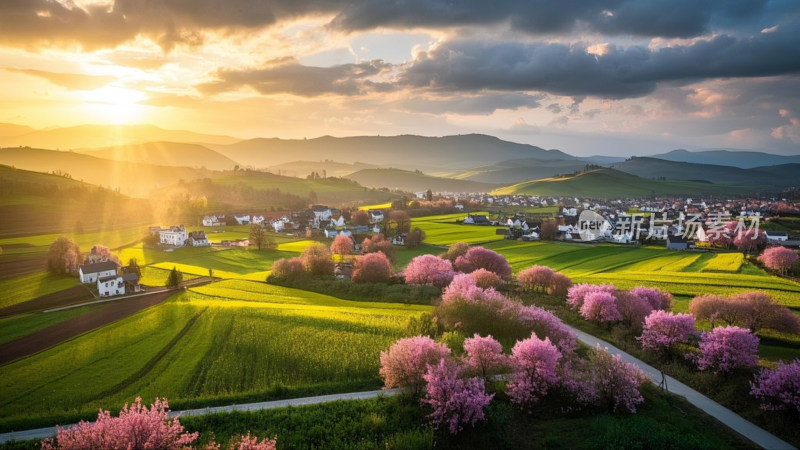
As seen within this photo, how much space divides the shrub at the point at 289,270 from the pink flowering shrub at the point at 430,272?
17.0 m

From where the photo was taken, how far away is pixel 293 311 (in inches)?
1567

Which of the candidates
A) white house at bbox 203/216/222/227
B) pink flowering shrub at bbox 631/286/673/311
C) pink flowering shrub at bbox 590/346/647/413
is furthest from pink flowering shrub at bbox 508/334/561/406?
white house at bbox 203/216/222/227

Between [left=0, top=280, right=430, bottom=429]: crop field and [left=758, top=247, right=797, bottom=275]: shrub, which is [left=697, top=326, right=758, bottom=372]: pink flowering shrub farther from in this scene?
[left=758, top=247, right=797, bottom=275]: shrub

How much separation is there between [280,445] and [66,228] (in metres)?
90.3

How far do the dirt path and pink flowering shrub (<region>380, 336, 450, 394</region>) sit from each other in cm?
3054

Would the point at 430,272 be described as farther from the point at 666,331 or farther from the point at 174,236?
the point at 174,236

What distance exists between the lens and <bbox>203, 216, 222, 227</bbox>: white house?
11962 centimetres

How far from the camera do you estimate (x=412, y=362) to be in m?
21.9

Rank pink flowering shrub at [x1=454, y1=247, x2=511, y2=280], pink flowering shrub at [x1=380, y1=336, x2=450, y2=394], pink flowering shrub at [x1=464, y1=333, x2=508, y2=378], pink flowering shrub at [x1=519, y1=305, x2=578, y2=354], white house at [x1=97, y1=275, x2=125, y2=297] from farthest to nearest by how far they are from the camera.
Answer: pink flowering shrub at [x1=454, y1=247, x2=511, y2=280], white house at [x1=97, y1=275, x2=125, y2=297], pink flowering shrub at [x1=519, y1=305, x2=578, y2=354], pink flowering shrub at [x1=464, y1=333, x2=508, y2=378], pink flowering shrub at [x1=380, y1=336, x2=450, y2=394]

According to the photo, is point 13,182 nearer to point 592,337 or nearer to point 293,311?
point 293,311

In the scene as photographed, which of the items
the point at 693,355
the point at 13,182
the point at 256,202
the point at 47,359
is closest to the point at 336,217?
the point at 256,202

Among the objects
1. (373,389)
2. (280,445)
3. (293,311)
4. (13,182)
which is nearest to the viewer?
(280,445)

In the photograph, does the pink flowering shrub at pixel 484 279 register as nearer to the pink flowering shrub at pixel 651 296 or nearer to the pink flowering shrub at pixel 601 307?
the pink flowering shrub at pixel 601 307

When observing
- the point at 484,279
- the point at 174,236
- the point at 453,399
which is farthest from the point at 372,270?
the point at 174,236
